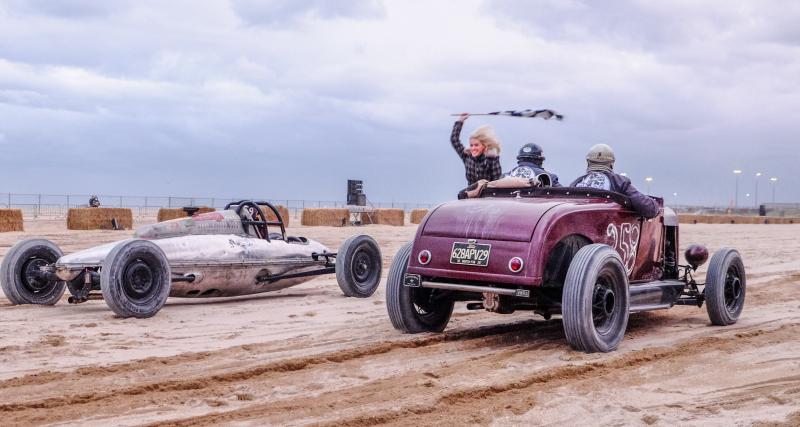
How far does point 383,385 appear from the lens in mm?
6328

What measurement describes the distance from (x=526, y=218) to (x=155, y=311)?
4.19 m

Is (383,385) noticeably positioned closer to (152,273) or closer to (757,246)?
(152,273)

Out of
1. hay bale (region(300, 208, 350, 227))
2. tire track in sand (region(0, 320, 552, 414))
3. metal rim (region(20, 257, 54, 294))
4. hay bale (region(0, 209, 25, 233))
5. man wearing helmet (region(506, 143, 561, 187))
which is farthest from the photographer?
hay bale (region(300, 208, 350, 227))

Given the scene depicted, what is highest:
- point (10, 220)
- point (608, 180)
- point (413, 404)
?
point (608, 180)

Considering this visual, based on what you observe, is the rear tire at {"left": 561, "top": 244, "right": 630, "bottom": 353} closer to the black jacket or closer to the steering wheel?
the black jacket

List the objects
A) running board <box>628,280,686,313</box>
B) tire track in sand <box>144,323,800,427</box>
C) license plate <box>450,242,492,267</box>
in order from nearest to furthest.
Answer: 1. tire track in sand <box>144,323,800,427</box>
2. license plate <box>450,242,492,267</box>
3. running board <box>628,280,686,313</box>

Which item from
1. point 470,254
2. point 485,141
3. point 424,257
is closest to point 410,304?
point 424,257

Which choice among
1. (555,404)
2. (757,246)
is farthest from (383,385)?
(757,246)

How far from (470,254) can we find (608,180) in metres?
1.78

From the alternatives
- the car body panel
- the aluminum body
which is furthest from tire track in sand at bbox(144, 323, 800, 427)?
the aluminum body

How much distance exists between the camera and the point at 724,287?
31.1 feet

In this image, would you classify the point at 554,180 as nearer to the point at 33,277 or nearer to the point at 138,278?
the point at 138,278

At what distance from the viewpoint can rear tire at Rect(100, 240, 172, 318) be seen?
9398 mm

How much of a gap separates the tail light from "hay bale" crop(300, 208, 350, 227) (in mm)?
28447
